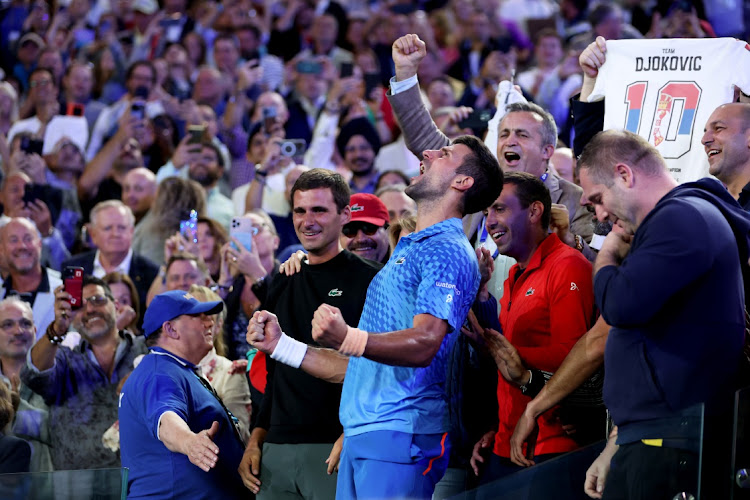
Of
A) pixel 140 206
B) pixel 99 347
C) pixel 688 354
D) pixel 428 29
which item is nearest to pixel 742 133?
pixel 688 354

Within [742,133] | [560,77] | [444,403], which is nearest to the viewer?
[444,403]

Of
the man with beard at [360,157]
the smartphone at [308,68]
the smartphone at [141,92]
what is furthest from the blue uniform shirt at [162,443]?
the smartphone at [141,92]

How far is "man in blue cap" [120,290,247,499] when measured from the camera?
484 cm

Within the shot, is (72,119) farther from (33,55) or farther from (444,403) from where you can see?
(444,403)

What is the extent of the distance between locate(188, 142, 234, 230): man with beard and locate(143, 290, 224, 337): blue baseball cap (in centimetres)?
365

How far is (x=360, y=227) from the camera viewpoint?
569 centimetres

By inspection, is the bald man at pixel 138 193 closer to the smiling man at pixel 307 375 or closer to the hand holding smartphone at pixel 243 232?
the hand holding smartphone at pixel 243 232

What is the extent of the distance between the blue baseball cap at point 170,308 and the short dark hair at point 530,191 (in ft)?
5.64

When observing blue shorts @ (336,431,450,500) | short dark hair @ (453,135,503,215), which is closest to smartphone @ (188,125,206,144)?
short dark hair @ (453,135,503,215)

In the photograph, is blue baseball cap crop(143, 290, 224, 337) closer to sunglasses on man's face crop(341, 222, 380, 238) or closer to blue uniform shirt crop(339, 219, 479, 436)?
sunglasses on man's face crop(341, 222, 380, 238)

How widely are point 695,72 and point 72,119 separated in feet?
23.3

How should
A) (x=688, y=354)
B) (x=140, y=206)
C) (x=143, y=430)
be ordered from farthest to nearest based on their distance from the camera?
(x=140, y=206) → (x=143, y=430) → (x=688, y=354)

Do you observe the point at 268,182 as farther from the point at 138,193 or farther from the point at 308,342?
the point at 308,342

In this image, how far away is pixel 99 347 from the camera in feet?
22.3
